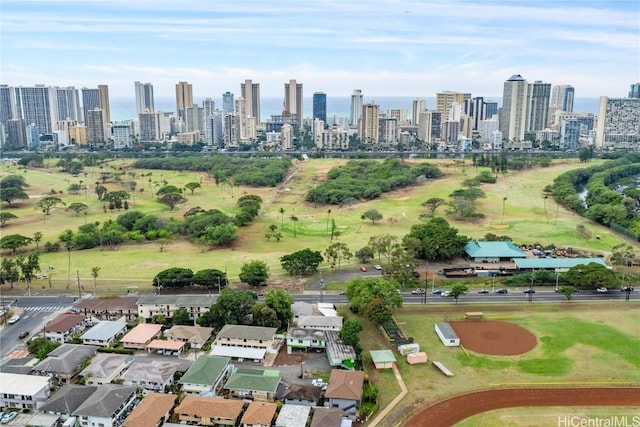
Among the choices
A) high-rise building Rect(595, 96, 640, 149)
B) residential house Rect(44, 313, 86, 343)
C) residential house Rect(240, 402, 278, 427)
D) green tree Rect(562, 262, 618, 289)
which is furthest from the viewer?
high-rise building Rect(595, 96, 640, 149)

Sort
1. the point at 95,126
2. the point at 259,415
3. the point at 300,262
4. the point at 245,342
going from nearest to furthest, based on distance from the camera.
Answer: the point at 259,415 < the point at 245,342 < the point at 300,262 < the point at 95,126

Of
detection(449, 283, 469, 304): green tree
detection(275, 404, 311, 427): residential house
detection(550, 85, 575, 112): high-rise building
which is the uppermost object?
detection(550, 85, 575, 112): high-rise building

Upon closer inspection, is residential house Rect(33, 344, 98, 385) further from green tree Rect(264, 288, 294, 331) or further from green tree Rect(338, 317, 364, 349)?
green tree Rect(338, 317, 364, 349)

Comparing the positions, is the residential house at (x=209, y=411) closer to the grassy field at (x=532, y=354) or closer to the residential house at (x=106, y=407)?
the residential house at (x=106, y=407)

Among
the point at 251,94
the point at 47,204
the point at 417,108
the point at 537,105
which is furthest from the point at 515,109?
the point at 47,204

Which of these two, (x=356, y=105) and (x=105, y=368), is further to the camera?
(x=356, y=105)

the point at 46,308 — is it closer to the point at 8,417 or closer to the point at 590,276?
the point at 8,417

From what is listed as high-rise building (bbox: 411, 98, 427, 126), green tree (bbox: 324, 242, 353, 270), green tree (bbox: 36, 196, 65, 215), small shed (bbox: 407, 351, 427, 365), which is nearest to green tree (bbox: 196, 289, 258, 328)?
small shed (bbox: 407, 351, 427, 365)
